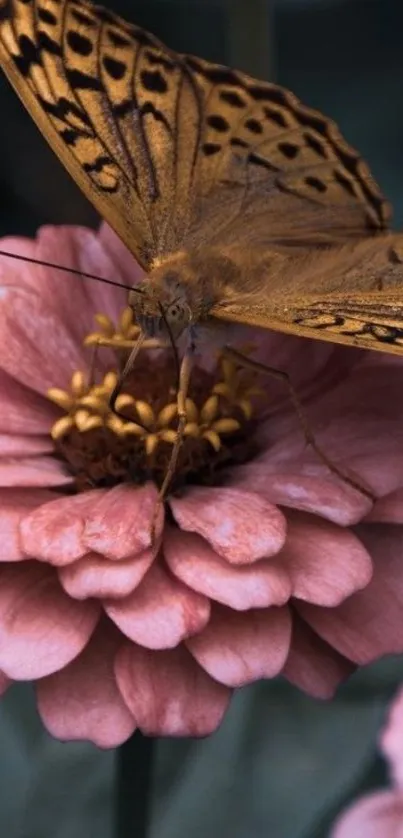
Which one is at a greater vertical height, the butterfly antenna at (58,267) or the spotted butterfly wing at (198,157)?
the spotted butterfly wing at (198,157)

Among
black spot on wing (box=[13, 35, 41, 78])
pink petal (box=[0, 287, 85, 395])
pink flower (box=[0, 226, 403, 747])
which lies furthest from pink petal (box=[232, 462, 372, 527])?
black spot on wing (box=[13, 35, 41, 78])

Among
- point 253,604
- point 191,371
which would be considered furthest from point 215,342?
point 253,604

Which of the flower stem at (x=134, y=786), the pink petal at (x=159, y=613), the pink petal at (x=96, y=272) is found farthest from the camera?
the pink petal at (x=96, y=272)

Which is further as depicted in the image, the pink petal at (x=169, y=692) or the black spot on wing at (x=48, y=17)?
the black spot on wing at (x=48, y=17)

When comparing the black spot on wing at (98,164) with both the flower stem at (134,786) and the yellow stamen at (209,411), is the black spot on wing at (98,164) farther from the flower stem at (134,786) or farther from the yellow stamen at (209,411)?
the flower stem at (134,786)

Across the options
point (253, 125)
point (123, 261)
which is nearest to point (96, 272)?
point (123, 261)

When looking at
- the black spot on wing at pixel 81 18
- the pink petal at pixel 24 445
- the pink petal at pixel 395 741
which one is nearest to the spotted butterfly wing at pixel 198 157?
the black spot on wing at pixel 81 18

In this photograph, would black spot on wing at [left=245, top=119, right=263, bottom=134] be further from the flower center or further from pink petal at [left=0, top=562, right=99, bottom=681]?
pink petal at [left=0, top=562, right=99, bottom=681]

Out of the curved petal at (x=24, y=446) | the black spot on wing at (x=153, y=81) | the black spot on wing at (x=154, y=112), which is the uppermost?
the black spot on wing at (x=153, y=81)

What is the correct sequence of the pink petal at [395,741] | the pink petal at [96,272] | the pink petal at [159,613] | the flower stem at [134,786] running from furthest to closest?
the pink petal at [96,272], the flower stem at [134,786], the pink petal at [159,613], the pink petal at [395,741]
